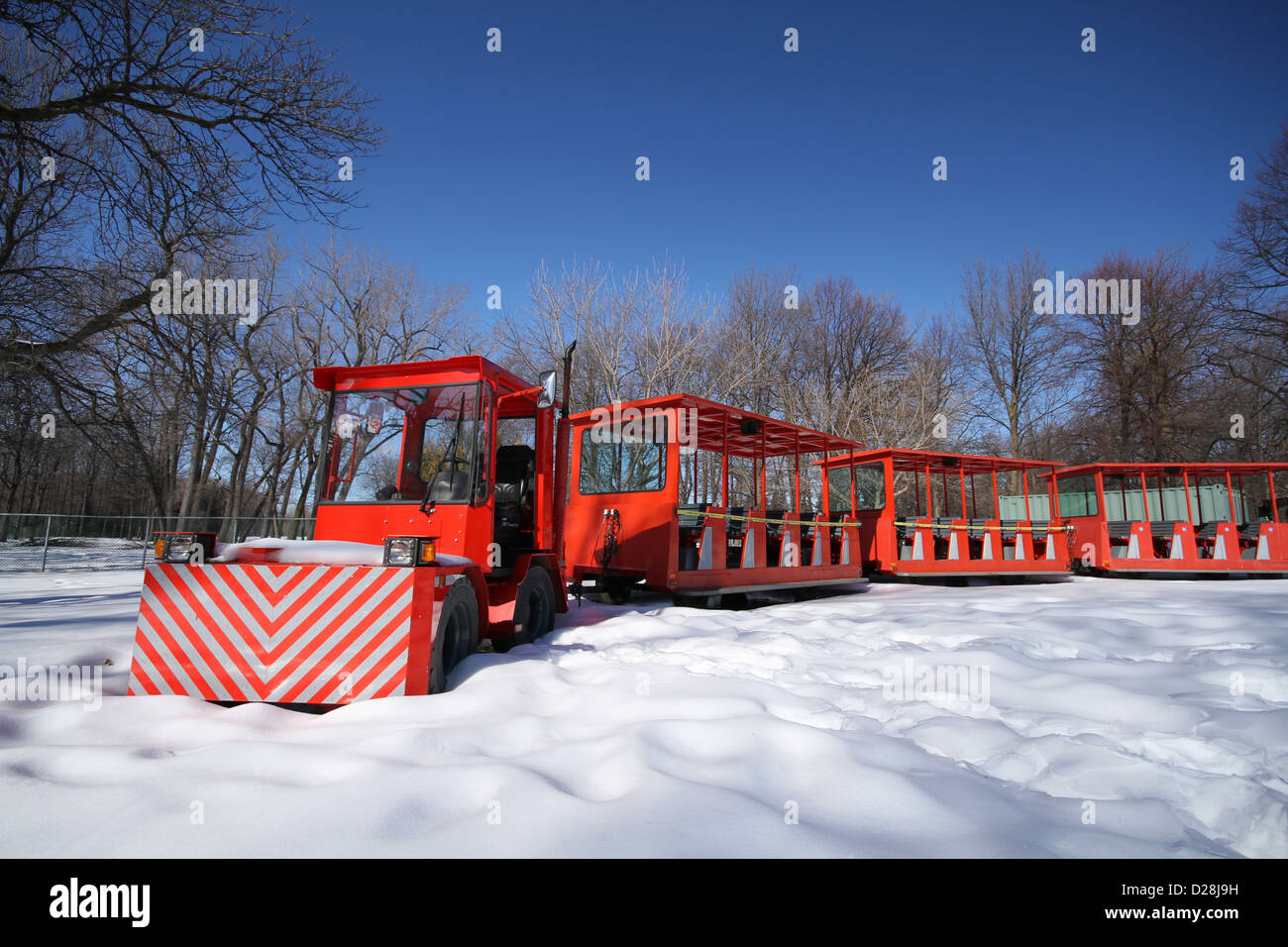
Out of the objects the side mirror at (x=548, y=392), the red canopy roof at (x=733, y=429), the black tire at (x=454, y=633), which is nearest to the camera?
the black tire at (x=454, y=633)

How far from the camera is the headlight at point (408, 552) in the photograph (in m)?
4.17

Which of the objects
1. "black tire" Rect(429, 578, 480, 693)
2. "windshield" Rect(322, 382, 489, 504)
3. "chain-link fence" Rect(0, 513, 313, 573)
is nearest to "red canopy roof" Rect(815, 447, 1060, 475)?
"windshield" Rect(322, 382, 489, 504)

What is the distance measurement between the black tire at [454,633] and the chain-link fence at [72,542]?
37.0 feet

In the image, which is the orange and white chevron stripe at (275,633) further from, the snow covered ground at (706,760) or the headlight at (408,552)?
the snow covered ground at (706,760)

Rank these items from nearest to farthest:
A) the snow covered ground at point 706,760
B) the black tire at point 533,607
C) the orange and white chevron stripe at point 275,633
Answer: the snow covered ground at point 706,760
the orange and white chevron stripe at point 275,633
the black tire at point 533,607

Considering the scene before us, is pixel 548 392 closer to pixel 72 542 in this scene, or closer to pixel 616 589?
pixel 616 589

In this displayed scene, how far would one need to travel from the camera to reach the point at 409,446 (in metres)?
5.87

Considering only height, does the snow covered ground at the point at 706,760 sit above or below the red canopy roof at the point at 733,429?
below

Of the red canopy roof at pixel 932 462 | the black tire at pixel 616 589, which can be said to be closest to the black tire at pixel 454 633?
the black tire at pixel 616 589

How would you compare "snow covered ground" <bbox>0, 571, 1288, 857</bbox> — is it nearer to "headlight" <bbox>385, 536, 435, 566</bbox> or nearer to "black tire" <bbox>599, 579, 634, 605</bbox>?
"headlight" <bbox>385, 536, 435, 566</bbox>

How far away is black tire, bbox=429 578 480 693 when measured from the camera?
4281mm

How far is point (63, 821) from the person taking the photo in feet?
7.72

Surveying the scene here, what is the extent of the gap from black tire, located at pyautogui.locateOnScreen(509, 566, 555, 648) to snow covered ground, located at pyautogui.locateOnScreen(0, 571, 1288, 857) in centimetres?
61
